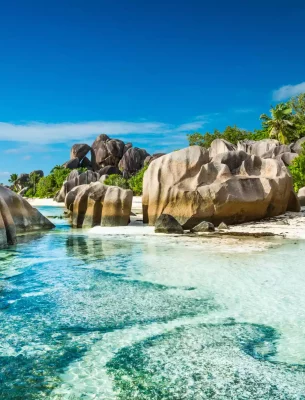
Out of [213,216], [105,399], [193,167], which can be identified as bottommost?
[105,399]

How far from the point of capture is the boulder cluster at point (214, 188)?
1575 cm

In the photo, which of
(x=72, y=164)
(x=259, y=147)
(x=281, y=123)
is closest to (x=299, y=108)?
(x=281, y=123)

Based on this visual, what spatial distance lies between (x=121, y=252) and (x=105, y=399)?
7600 mm

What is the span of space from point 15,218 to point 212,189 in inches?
296

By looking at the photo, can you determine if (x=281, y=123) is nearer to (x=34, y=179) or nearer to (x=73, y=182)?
(x=73, y=182)

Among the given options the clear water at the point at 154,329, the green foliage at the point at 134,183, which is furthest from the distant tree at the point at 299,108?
the clear water at the point at 154,329

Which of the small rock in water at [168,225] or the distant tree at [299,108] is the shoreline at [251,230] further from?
the distant tree at [299,108]

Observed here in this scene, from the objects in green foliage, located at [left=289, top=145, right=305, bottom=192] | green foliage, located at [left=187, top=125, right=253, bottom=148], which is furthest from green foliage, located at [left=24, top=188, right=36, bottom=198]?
green foliage, located at [left=289, top=145, right=305, bottom=192]

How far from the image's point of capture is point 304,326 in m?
5.09

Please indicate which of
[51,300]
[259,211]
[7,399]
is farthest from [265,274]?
[259,211]

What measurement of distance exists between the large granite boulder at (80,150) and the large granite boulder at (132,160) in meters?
9.05

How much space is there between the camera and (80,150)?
7456 cm

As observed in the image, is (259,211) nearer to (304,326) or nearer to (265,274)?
(265,274)

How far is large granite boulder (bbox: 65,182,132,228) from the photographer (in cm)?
1725
